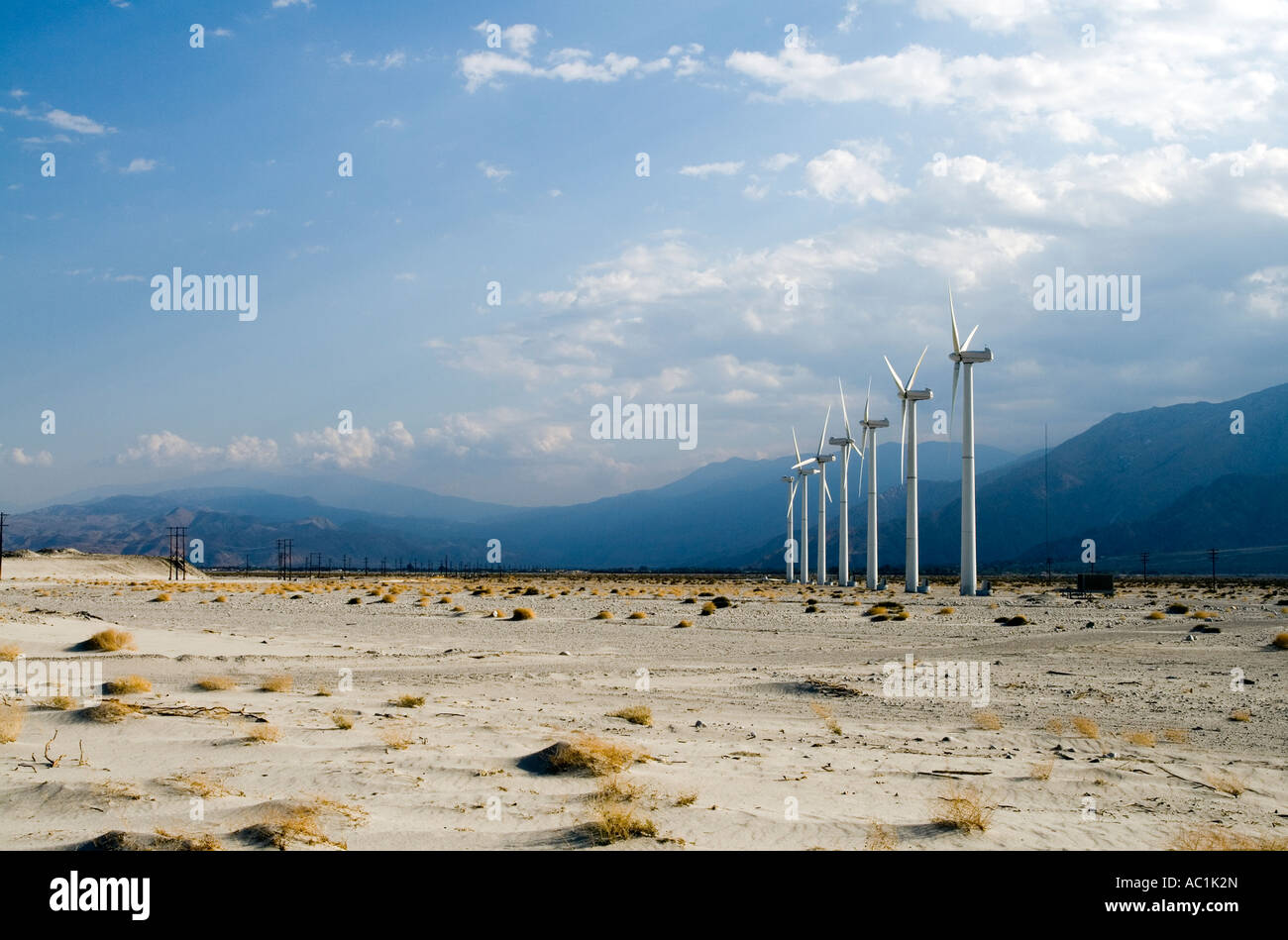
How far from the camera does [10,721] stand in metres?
13.7

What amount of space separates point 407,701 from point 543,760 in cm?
600

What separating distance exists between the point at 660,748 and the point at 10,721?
974cm

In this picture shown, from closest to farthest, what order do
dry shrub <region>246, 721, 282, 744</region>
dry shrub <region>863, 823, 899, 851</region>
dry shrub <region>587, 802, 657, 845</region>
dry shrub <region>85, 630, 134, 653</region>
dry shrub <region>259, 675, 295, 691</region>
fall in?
dry shrub <region>863, 823, 899, 851</region> → dry shrub <region>587, 802, 657, 845</region> → dry shrub <region>246, 721, 282, 744</region> → dry shrub <region>259, 675, 295, 691</region> → dry shrub <region>85, 630, 134, 653</region>

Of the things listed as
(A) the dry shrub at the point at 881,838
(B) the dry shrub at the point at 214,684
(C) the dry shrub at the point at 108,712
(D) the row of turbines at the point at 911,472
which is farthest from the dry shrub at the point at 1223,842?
(D) the row of turbines at the point at 911,472

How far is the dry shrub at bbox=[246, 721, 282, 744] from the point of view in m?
13.4

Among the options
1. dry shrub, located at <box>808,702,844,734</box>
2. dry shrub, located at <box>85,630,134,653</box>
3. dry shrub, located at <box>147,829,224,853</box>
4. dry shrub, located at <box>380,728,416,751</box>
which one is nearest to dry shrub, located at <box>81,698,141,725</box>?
dry shrub, located at <box>380,728,416,751</box>

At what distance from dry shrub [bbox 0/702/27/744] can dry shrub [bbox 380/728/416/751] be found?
5.04 metres

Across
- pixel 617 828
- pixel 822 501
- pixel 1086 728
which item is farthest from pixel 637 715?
pixel 822 501

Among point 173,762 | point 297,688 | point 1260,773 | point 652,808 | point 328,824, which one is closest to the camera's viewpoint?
point 328,824

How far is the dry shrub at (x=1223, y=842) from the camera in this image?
921 centimetres

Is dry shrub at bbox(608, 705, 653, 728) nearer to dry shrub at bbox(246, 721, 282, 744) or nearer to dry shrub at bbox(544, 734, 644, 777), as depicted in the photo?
dry shrub at bbox(544, 734, 644, 777)
